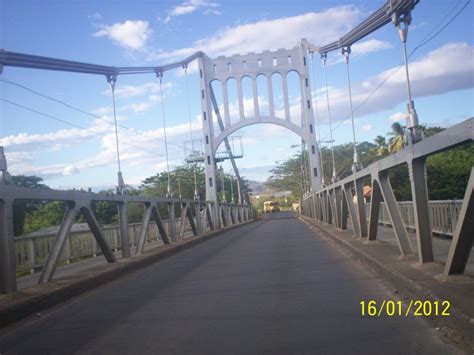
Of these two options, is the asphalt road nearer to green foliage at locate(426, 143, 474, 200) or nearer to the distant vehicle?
green foliage at locate(426, 143, 474, 200)

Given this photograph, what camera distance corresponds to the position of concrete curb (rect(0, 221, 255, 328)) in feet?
22.0

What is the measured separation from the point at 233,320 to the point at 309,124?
31309 millimetres

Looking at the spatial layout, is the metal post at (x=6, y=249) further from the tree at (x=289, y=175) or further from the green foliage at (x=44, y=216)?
the tree at (x=289, y=175)

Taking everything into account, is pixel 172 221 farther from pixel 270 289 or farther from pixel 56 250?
pixel 270 289

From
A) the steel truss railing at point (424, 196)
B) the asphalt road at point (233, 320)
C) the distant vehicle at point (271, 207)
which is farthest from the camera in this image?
the distant vehicle at point (271, 207)

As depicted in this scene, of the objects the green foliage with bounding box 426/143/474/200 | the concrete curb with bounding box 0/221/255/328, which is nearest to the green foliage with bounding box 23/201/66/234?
the concrete curb with bounding box 0/221/255/328

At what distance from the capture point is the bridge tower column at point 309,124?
114 feet

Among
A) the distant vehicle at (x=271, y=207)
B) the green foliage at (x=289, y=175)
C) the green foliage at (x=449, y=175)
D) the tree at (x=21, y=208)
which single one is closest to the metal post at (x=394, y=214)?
the green foliage at (x=449, y=175)

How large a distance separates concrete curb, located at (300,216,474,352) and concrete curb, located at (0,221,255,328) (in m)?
4.79

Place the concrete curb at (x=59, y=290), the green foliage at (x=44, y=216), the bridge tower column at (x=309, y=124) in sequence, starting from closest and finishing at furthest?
1. the concrete curb at (x=59, y=290)
2. the green foliage at (x=44, y=216)
3. the bridge tower column at (x=309, y=124)

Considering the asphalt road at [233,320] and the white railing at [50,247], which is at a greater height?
the white railing at [50,247]

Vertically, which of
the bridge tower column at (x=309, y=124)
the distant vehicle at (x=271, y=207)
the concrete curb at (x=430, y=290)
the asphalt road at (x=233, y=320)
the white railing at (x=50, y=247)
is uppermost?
the bridge tower column at (x=309, y=124)

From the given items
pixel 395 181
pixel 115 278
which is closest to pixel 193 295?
pixel 115 278

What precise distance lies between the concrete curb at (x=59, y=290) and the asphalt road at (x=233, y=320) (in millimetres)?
203
